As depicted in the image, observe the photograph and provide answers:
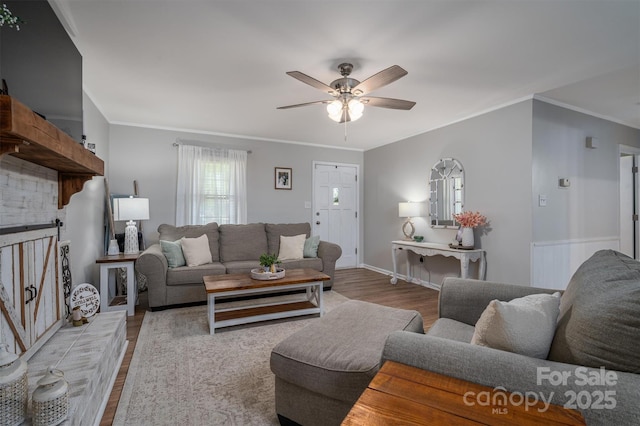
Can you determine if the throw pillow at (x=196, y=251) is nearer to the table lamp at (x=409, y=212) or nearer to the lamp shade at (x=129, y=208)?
the lamp shade at (x=129, y=208)

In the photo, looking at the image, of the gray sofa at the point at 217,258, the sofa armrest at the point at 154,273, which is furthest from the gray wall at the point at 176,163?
the sofa armrest at the point at 154,273

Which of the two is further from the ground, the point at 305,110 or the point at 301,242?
the point at 305,110

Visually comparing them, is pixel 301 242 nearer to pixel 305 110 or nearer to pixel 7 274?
pixel 305 110

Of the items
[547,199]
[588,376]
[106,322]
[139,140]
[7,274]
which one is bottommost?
[106,322]

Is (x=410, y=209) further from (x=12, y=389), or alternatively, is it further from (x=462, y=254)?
(x=12, y=389)

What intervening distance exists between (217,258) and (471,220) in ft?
11.3

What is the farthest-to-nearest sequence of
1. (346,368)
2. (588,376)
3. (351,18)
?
(351,18), (346,368), (588,376)

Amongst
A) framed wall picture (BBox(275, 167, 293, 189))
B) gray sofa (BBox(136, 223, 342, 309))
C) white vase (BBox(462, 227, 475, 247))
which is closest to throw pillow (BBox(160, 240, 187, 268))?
gray sofa (BBox(136, 223, 342, 309))

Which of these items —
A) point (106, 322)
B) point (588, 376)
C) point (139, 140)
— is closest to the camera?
point (588, 376)

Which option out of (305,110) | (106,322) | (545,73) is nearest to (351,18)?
(305,110)

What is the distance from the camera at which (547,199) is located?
3395 mm

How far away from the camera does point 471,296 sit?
6.13 feet

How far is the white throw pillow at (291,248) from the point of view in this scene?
4.30 m

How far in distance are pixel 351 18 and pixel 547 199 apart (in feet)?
10.0
